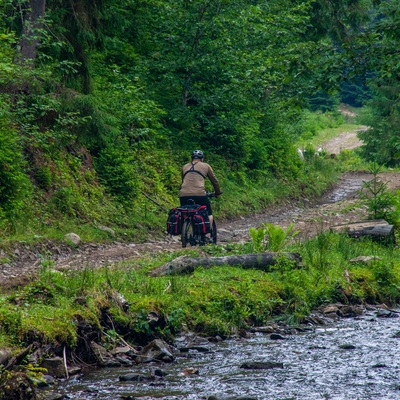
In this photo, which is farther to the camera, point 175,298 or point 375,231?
point 375,231

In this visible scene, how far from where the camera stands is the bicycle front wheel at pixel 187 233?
47.0 feet

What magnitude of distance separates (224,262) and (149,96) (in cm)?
1197

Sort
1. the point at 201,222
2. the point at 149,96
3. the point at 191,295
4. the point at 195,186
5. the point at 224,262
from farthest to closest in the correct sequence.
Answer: the point at 149,96
the point at 195,186
the point at 201,222
the point at 224,262
the point at 191,295

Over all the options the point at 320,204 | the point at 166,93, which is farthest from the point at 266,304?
the point at 320,204

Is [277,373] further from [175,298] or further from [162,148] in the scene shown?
[162,148]

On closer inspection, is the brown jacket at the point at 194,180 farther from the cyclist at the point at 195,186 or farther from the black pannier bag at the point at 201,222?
the black pannier bag at the point at 201,222

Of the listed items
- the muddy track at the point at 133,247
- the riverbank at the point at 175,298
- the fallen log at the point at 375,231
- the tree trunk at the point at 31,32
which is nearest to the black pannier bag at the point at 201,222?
the muddy track at the point at 133,247

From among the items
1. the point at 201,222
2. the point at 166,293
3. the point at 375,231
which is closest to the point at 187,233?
the point at 201,222

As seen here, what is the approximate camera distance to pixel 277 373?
24.1ft

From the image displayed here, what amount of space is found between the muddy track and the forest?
730mm

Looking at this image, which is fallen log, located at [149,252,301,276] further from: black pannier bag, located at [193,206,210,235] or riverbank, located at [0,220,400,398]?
black pannier bag, located at [193,206,210,235]

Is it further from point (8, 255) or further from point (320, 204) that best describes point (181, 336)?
point (320, 204)

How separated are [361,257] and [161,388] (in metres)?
7.26

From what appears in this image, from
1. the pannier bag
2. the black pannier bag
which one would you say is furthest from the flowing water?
the pannier bag
